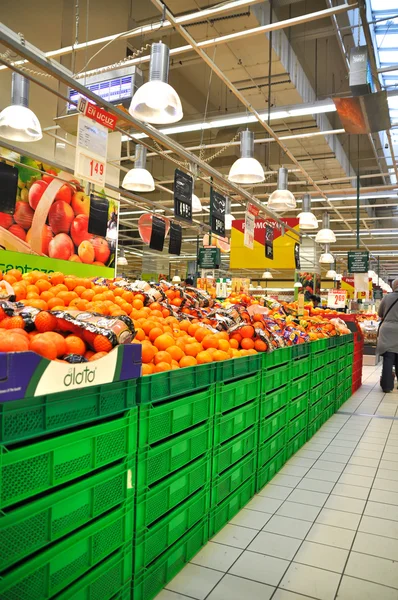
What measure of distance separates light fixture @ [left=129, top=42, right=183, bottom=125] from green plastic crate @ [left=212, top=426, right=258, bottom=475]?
8.48 ft

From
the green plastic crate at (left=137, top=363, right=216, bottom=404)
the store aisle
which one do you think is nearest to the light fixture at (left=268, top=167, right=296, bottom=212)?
the store aisle

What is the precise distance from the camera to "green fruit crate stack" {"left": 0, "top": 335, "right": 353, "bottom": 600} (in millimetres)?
1572

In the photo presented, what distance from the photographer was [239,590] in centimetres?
241

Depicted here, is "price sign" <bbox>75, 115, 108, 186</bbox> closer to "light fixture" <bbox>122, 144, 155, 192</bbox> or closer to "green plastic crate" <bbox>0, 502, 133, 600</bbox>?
"light fixture" <bbox>122, 144, 155, 192</bbox>

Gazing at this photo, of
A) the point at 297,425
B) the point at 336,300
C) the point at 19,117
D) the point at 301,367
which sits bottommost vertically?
the point at 297,425

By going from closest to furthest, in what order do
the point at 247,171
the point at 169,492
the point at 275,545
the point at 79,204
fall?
the point at 169,492 → the point at 275,545 → the point at 247,171 → the point at 79,204

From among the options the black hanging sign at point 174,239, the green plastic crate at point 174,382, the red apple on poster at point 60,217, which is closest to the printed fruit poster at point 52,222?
the red apple on poster at point 60,217

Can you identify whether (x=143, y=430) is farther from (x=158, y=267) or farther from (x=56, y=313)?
(x=158, y=267)

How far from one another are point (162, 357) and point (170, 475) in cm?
63

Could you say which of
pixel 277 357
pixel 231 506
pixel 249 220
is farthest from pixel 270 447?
pixel 249 220

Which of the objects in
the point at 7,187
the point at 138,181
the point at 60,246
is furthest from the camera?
the point at 60,246

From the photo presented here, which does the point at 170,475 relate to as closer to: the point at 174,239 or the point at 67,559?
the point at 67,559

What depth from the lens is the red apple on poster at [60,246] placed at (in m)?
7.02

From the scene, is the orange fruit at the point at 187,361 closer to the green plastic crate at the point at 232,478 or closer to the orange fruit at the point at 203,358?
the orange fruit at the point at 203,358
